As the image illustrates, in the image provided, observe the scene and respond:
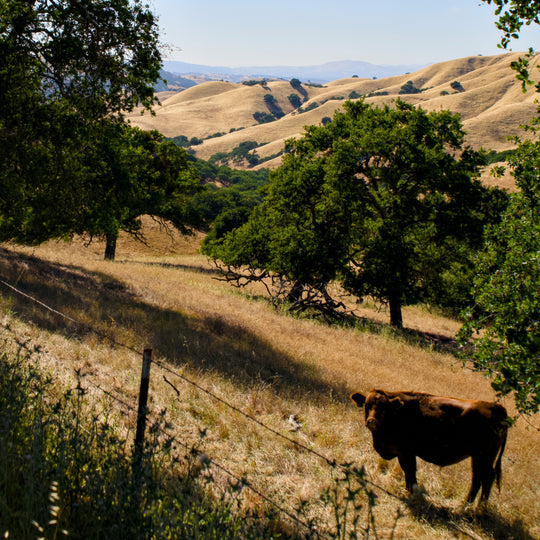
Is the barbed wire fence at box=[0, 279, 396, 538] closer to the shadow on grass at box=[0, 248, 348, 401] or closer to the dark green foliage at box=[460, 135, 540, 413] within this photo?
the shadow on grass at box=[0, 248, 348, 401]

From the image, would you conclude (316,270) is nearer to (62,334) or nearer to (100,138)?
(100,138)

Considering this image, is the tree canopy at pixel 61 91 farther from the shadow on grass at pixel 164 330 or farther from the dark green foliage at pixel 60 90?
the shadow on grass at pixel 164 330

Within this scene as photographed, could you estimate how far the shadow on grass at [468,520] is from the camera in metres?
4.85

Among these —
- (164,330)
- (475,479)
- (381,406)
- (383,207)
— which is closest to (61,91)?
(164,330)

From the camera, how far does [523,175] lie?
812 cm

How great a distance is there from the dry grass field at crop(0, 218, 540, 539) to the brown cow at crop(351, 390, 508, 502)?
519 mm

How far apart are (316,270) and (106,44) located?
12.6m

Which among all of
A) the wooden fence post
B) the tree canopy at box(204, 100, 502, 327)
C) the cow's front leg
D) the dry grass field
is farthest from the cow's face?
the tree canopy at box(204, 100, 502, 327)

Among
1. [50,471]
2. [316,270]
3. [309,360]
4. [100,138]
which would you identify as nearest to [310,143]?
[316,270]

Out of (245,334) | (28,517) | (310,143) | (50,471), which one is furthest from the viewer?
(310,143)

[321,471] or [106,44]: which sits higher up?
[106,44]

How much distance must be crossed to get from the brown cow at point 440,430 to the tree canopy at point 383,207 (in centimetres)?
1350

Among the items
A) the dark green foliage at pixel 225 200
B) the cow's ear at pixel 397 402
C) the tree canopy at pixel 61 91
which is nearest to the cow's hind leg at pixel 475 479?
the cow's ear at pixel 397 402

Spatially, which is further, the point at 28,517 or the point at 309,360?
the point at 309,360
